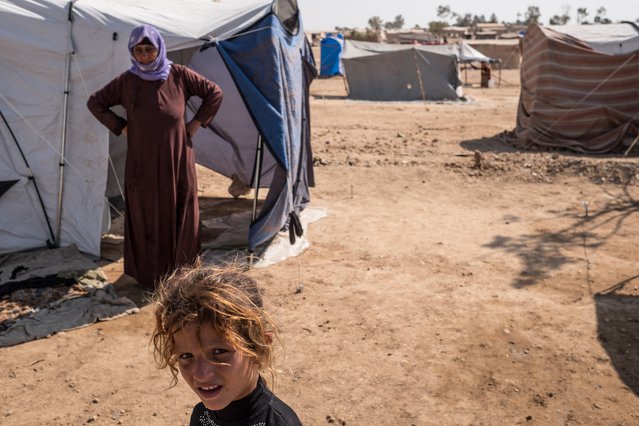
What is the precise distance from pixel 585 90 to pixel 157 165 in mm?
8008

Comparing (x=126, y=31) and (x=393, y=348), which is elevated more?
(x=126, y=31)

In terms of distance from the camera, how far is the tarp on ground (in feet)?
63.8

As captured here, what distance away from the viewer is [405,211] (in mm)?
7148

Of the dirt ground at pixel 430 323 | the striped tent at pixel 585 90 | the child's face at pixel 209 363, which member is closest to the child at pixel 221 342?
the child's face at pixel 209 363

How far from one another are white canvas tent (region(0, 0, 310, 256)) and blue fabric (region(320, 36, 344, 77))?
20601 millimetres

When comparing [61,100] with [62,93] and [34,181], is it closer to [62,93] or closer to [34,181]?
[62,93]

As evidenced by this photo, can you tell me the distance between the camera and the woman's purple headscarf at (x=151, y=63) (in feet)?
14.5

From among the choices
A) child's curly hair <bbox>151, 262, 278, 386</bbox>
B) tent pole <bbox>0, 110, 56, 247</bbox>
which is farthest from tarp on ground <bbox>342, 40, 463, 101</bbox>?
child's curly hair <bbox>151, 262, 278, 386</bbox>

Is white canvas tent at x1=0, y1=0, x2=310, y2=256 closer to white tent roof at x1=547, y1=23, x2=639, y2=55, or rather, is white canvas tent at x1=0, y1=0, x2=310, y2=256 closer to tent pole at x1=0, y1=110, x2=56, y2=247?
tent pole at x1=0, y1=110, x2=56, y2=247

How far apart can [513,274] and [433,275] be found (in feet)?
2.09

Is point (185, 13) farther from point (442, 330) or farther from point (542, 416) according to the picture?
point (542, 416)

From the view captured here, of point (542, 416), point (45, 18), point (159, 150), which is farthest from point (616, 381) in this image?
point (45, 18)

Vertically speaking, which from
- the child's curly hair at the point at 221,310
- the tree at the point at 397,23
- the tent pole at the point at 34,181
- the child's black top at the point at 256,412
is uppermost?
the child's curly hair at the point at 221,310

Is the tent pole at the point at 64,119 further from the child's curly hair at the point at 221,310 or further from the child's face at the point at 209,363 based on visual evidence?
the child's face at the point at 209,363
